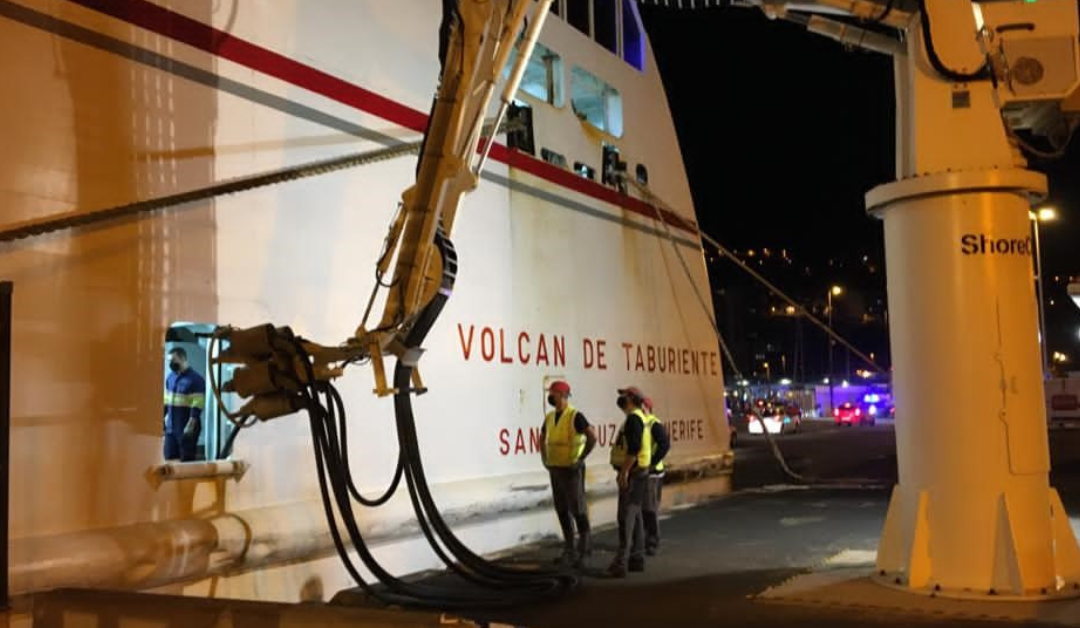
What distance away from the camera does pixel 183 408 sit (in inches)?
269

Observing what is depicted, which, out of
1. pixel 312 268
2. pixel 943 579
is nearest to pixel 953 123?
pixel 943 579

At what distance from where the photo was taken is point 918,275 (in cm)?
695

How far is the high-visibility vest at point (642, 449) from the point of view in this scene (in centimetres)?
822

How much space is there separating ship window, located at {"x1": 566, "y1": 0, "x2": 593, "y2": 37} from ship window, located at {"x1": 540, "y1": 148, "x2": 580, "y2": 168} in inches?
89.3

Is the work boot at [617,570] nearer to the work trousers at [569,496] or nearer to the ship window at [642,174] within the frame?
the work trousers at [569,496]

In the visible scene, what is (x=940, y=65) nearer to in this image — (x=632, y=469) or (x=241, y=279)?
(x=632, y=469)

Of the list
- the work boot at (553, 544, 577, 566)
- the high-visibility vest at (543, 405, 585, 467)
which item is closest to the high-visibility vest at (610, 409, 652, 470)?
the high-visibility vest at (543, 405, 585, 467)

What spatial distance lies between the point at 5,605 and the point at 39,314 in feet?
5.20

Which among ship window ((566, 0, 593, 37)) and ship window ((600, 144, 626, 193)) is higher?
ship window ((566, 0, 593, 37))

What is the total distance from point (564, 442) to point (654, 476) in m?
0.94

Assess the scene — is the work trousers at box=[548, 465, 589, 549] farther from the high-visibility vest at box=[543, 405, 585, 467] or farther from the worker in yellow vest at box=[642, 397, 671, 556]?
the worker in yellow vest at box=[642, 397, 671, 556]

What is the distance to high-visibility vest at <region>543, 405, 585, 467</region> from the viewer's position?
27.1 feet

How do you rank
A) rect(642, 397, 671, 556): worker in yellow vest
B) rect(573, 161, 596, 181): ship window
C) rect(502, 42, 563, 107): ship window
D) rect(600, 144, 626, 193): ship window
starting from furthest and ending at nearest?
rect(600, 144, 626, 193): ship window, rect(573, 161, 596, 181): ship window, rect(502, 42, 563, 107): ship window, rect(642, 397, 671, 556): worker in yellow vest

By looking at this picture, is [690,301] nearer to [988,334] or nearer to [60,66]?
[988,334]
